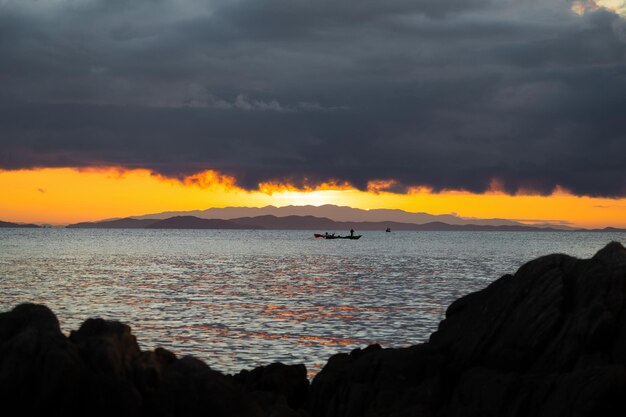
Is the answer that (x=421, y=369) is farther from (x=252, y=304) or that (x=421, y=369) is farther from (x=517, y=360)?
(x=252, y=304)

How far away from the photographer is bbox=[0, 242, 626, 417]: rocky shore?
18516 mm

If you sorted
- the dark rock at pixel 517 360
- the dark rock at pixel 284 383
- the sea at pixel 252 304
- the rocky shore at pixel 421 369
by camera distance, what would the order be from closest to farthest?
the rocky shore at pixel 421 369 → the dark rock at pixel 517 360 → the dark rock at pixel 284 383 → the sea at pixel 252 304

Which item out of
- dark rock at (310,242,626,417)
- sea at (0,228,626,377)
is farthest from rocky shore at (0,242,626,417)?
sea at (0,228,626,377)

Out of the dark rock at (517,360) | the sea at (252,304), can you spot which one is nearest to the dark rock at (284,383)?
the dark rock at (517,360)

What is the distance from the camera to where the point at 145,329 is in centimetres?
4716

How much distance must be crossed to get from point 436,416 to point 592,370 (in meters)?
4.57

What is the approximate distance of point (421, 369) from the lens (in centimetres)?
2334

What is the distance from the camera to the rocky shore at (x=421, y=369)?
1852 cm

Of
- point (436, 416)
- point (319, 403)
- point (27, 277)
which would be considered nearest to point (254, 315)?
point (319, 403)

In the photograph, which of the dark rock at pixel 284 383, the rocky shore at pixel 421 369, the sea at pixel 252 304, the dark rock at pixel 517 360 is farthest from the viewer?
the sea at pixel 252 304

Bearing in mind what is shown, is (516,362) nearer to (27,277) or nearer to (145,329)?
(145,329)

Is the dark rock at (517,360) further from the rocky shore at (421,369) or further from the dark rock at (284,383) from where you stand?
the dark rock at (284,383)

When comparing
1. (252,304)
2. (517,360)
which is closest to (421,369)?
(517,360)

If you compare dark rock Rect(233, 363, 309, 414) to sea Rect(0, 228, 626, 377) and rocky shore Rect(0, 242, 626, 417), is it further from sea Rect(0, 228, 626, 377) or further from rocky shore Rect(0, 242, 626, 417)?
sea Rect(0, 228, 626, 377)
